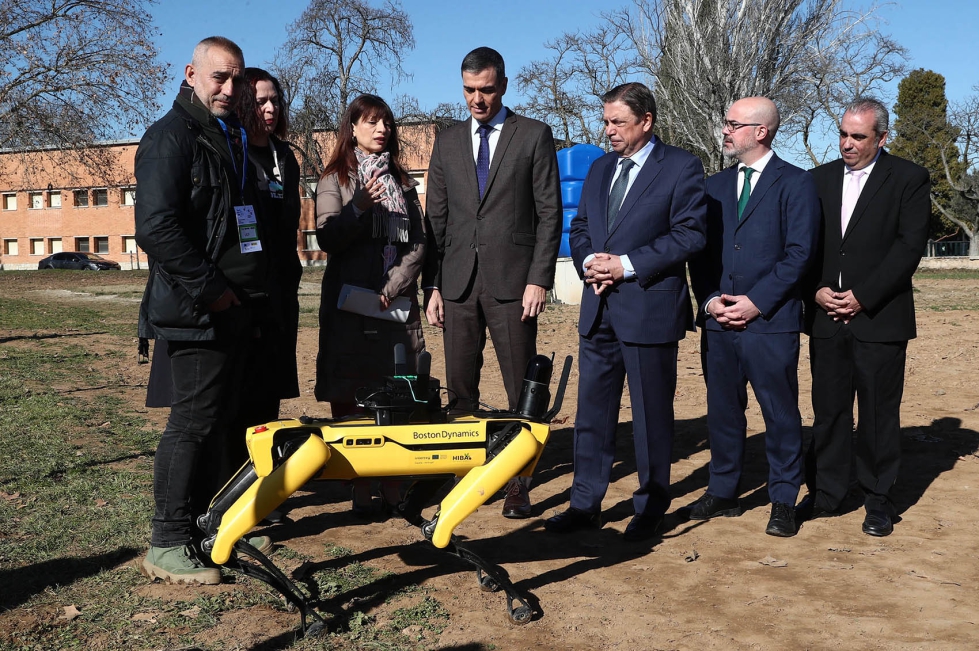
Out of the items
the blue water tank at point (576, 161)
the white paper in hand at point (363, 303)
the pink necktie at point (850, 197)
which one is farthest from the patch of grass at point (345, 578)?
the blue water tank at point (576, 161)

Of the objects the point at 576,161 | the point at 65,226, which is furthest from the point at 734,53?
the point at 65,226

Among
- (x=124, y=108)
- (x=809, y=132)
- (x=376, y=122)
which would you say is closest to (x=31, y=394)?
(x=376, y=122)

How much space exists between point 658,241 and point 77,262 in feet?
177

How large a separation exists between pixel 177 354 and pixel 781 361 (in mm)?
2881

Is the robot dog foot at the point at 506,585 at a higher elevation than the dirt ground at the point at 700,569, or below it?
higher

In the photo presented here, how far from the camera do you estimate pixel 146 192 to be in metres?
3.73

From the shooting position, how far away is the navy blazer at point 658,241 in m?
4.54

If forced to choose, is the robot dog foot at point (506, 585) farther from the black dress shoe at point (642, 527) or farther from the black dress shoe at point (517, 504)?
the black dress shoe at point (517, 504)

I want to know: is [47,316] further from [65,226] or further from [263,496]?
[65,226]

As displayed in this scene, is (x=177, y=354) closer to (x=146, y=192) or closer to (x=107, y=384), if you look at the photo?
(x=146, y=192)

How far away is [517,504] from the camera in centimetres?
500

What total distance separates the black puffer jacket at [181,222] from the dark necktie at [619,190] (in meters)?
1.87

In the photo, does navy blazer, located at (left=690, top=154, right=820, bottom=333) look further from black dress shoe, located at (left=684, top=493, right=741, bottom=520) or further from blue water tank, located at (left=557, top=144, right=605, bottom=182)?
blue water tank, located at (left=557, top=144, right=605, bottom=182)

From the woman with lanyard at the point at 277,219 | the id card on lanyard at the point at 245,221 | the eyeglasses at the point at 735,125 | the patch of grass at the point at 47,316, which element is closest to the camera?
the id card on lanyard at the point at 245,221
